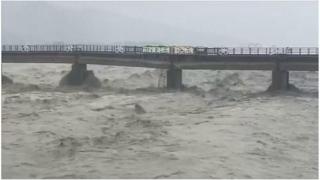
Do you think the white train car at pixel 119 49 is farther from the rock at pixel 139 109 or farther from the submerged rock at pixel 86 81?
the rock at pixel 139 109

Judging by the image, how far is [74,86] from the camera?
183ft

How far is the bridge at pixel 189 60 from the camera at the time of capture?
4569 centimetres

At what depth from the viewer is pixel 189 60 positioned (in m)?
50.7

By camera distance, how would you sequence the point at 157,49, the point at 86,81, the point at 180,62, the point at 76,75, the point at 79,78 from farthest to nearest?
the point at 157,49 → the point at 86,81 → the point at 76,75 → the point at 79,78 → the point at 180,62

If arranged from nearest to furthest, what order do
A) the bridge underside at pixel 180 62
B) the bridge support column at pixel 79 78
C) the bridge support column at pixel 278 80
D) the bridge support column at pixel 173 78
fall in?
the bridge underside at pixel 180 62 < the bridge support column at pixel 278 80 < the bridge support column at pixel 173 78 < the bridge support column at pixel 79 78

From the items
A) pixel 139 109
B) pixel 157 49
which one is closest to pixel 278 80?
pixel 139 109

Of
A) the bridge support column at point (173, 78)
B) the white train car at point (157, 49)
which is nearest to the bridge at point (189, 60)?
the bridge support column at point (173, 78)

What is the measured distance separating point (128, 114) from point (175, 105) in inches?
244

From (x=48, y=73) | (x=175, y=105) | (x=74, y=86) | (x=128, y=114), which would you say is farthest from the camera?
(x=48, y=73)

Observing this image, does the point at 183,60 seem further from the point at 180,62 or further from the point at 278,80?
the point at 278,80

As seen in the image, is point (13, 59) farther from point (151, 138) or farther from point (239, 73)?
point (151, 138)

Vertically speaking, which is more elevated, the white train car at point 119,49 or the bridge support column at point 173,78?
the white train car at point 119,49

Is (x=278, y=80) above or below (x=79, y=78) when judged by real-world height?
above

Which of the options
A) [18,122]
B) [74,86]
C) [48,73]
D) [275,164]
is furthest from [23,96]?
[48,73]
